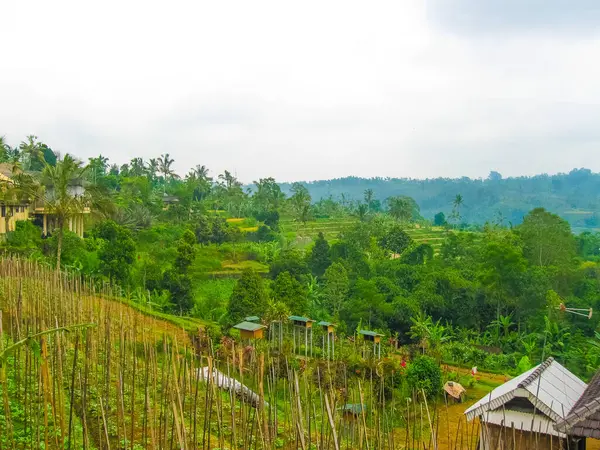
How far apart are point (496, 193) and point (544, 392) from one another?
5369 inches

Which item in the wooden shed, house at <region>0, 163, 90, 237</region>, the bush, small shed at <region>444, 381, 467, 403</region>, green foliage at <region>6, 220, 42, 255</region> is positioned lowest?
small shed at <region>444, 381, 467, 403</region>

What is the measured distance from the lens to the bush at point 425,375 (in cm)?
1056

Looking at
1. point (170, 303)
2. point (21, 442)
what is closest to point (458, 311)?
point (170, 303)

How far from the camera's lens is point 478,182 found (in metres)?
156

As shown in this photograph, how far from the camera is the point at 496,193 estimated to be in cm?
13375

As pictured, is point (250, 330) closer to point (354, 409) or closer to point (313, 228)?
point (354, 409)

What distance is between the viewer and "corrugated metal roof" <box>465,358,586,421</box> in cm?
618

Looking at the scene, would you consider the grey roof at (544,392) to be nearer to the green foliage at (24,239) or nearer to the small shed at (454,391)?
the small shed at (454,391)

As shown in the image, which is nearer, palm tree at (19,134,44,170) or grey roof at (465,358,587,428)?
grey roof at (465,358,587,428)

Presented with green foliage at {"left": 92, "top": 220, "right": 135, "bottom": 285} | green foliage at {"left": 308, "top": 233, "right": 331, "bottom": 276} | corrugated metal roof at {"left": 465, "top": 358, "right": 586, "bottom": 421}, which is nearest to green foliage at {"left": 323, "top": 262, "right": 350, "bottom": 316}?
green foliage at {"left": 308, "top": 233, "right": 331, "bottom": 276}

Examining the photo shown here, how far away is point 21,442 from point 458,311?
673 inches

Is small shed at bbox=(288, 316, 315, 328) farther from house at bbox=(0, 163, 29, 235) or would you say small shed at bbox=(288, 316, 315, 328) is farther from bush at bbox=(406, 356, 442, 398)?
house at bbox=(0, 163, 29, 235)

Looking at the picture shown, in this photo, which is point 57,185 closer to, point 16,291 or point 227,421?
point 16,291

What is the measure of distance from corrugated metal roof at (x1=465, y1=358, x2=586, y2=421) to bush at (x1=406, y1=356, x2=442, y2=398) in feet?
12.2
